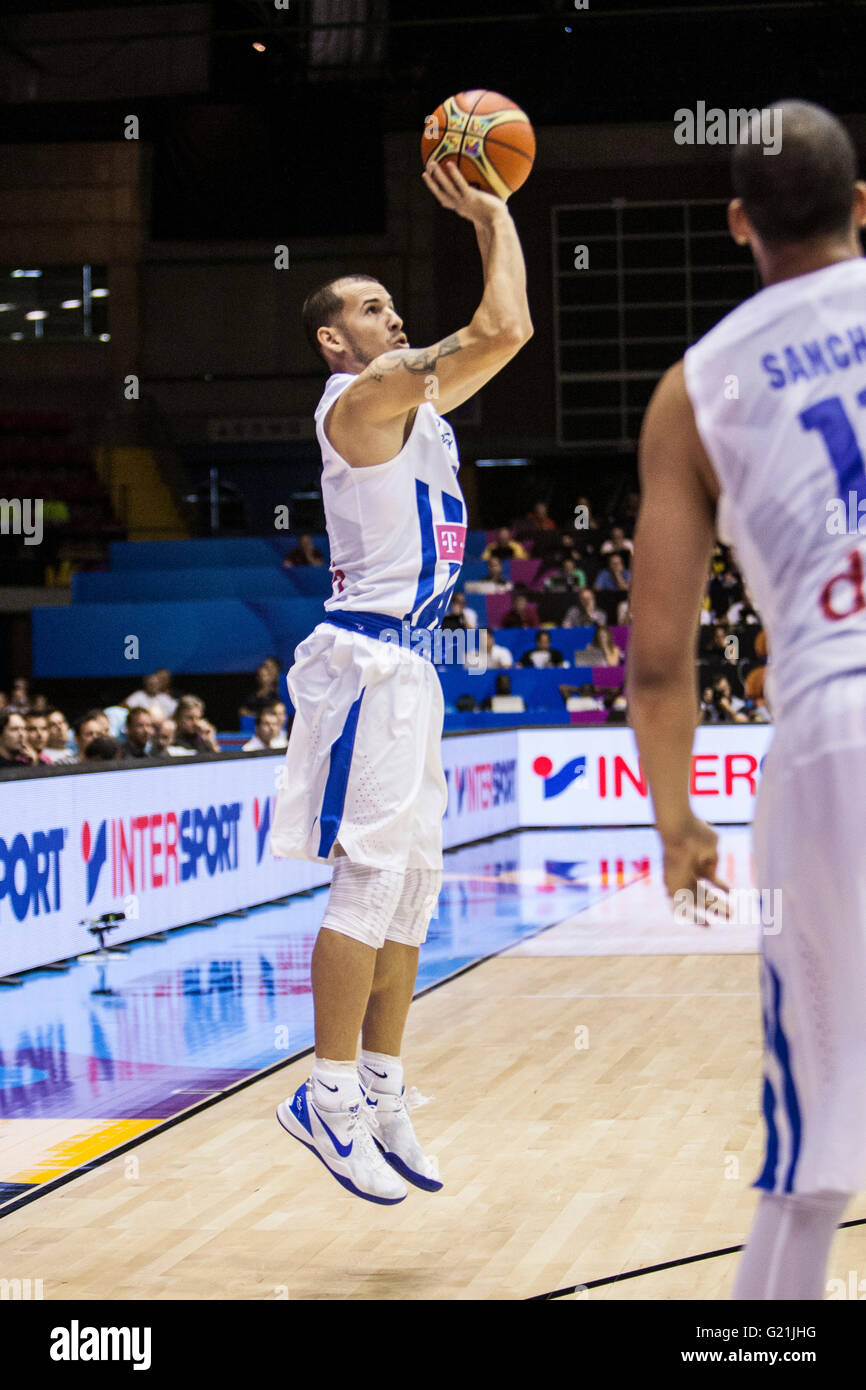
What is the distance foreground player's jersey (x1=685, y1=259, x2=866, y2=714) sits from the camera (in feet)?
5.93

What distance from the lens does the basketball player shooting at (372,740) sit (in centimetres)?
340

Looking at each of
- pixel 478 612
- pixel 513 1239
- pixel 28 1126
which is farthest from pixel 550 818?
pixel 513 1239

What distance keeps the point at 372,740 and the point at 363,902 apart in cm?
35

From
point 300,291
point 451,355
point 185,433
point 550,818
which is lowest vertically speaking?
point 550,818

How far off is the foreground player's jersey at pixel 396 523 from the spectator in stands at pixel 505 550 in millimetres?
17042

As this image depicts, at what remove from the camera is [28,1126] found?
183 inches

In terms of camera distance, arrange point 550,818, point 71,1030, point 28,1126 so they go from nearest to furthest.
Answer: point 28,1126, point 71,1030, point 550,818

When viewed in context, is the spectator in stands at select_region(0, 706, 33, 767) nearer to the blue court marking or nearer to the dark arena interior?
the dark arena interior

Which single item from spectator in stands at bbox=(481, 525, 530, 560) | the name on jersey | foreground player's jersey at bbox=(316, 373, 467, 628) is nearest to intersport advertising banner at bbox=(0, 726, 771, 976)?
foreground player's jersey at bbox=(316, 373, 467, 628)

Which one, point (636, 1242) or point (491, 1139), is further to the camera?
point (491, 1139)

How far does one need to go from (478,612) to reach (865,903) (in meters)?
17.7

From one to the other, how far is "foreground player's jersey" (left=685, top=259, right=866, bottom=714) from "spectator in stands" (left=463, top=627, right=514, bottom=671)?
49.7 feet

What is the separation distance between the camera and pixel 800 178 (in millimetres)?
1873
